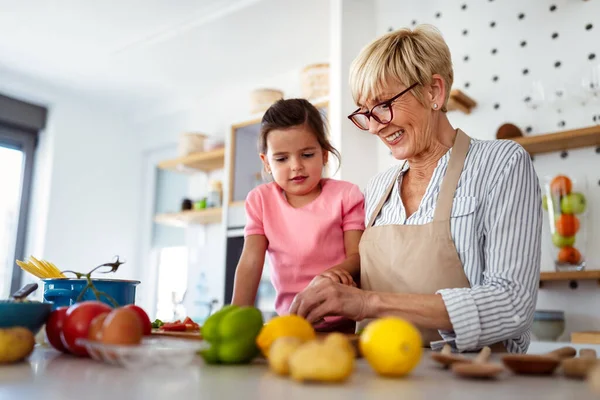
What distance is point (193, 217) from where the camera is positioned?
434 cm

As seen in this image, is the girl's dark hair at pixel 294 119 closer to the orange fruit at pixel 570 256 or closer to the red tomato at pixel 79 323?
the red tomato at pixel 79 323

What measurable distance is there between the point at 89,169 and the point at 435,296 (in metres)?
4.45

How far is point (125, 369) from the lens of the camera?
671 millimetres

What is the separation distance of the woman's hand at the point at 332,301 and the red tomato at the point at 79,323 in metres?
0.40

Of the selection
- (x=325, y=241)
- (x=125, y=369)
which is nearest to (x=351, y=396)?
(x=125, y=369)

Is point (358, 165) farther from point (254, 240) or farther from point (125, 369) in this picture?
point (125, 369)

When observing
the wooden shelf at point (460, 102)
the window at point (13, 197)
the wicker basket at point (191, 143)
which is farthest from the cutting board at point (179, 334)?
the window at point (13, 197)

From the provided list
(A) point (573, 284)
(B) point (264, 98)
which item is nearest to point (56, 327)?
(A) point (573, 284)

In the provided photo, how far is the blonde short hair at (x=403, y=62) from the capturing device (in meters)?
1.34

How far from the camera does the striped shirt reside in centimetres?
101

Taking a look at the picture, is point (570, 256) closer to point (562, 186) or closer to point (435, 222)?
point (562, 186)

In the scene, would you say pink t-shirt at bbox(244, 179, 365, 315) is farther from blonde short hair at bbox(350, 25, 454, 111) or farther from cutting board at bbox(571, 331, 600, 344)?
cutting board at bbox(571, 331, 600, 344)

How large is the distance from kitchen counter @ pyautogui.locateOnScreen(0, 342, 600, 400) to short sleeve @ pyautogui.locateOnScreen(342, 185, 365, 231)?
80 centimetres

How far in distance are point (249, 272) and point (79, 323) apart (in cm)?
72
